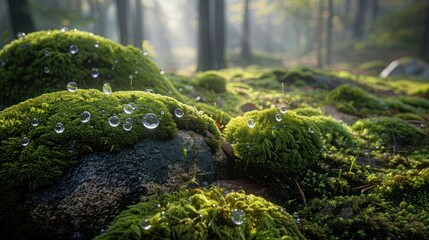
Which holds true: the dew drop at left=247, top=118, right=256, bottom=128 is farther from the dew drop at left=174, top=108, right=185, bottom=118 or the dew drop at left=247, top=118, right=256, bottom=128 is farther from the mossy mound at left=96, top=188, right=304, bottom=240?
the mossy mound at left=96, top=188, right=304, bottom=240

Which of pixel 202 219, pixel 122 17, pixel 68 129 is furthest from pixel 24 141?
pixel 122 17

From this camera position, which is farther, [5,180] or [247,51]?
[247,51]

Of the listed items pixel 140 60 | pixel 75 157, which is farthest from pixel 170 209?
pixel 140 60

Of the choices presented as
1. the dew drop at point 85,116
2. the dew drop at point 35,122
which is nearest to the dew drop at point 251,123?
the dew drop at point 85,116

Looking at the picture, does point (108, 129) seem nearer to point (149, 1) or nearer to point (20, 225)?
point (20, 225)

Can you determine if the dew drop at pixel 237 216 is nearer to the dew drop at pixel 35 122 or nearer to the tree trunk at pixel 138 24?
the dew drop at pixel 35 122

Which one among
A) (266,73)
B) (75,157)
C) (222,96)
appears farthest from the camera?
(266,73)

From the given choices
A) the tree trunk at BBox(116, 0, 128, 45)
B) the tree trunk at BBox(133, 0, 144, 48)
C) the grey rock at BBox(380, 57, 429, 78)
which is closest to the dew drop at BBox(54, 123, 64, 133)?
the tree trunk at BBox(116, 0, 128, 45)

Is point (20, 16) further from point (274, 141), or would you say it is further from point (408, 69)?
point (408, 69)
